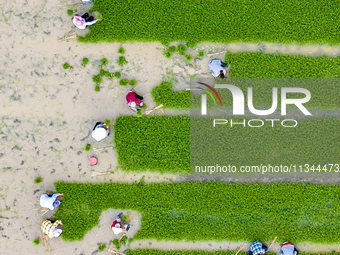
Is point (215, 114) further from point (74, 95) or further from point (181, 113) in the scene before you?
point (74, 95)

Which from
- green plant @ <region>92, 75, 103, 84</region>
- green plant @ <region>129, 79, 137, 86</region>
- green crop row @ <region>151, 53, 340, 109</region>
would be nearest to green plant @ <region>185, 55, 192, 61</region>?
green crop row @ <region>151, 53, 340, 109</region>

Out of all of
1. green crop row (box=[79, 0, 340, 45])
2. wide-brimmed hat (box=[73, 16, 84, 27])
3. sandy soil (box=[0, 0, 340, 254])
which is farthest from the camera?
sandy soil (box=[0, 0, 340, 254])

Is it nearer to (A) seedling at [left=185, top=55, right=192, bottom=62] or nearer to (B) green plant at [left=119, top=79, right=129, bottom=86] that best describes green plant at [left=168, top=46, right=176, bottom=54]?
(A) seedling at [left=185, top=55, right=192, bottom=62]

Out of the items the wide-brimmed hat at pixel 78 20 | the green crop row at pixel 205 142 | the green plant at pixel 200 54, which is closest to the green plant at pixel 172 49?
the green plant at pixel 200 54

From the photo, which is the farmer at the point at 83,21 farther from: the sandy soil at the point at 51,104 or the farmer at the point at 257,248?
the farmer at the point at 257,248

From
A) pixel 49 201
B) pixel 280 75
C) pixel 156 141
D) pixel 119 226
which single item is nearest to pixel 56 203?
pixel 49 201

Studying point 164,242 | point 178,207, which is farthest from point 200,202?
point 164,242
